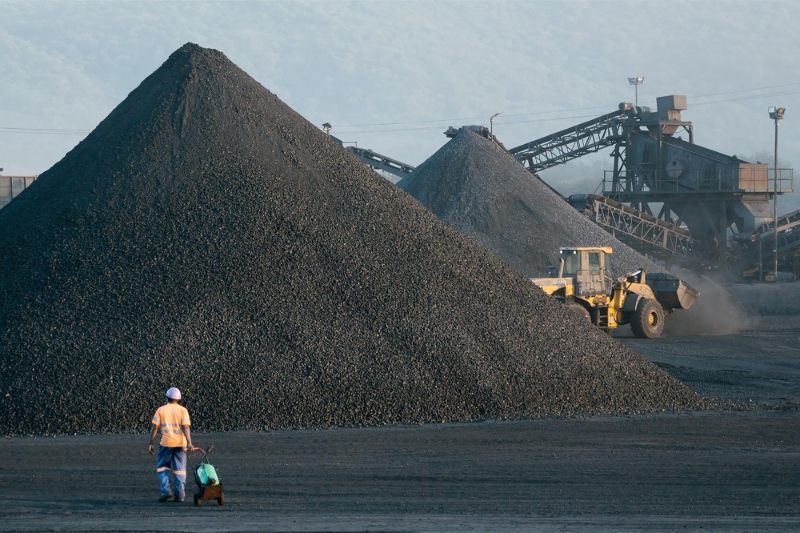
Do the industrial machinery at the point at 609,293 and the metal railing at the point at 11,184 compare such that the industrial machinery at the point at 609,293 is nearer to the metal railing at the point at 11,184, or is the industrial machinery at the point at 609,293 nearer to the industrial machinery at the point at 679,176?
the industrial machinery at the point at 679,176

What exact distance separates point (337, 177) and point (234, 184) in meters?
2.04

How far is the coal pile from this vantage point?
32.2 meters

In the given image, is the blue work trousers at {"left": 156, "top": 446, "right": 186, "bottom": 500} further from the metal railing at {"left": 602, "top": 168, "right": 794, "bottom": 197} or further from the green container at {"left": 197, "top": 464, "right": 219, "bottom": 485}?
the metal railing at {"left": 602, "top": 168, "right": 794, "bottom": 197}

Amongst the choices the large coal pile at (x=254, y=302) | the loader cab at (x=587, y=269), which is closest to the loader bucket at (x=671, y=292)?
the loader cab at (x=587, y=269)

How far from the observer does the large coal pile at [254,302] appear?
13.1 metres

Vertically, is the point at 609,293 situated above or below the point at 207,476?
above

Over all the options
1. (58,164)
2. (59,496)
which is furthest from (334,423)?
(58,164)

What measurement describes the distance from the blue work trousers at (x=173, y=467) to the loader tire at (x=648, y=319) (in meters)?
17.7

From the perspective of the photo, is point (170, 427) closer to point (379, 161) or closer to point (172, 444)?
point (172, 444)

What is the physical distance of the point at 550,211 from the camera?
3456 centimetres

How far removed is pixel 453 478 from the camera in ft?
33.7

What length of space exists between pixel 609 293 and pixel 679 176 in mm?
22452

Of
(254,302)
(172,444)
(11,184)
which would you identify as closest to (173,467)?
(172,444)

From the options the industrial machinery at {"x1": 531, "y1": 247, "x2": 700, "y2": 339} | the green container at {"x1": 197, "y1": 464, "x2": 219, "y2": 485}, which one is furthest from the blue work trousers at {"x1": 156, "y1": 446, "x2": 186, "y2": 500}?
the industrial machinery at {"x1": 531, "y1": 247, "x2": 700, "y2": 339}
